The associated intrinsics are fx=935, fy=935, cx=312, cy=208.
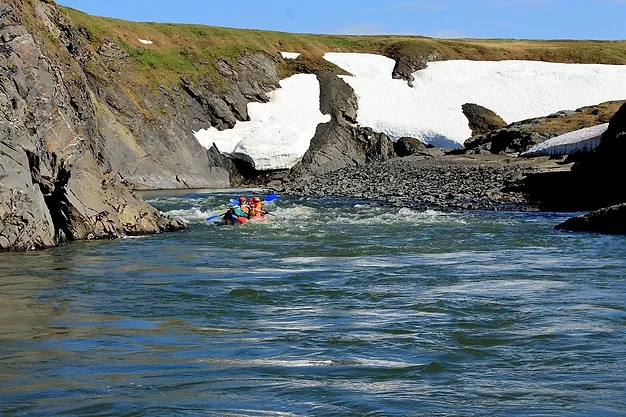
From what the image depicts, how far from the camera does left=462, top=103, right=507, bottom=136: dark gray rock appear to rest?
58925mm

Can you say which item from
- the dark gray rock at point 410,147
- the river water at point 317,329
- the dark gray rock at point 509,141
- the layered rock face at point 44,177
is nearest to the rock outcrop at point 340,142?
the dark gray rock at point 410,147

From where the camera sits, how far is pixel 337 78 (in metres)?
61.4

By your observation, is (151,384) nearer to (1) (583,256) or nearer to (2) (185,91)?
(1) (583,256)

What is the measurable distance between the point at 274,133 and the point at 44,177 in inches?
1240

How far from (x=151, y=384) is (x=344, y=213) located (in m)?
22.1

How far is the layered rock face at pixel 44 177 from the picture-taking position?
1964cm

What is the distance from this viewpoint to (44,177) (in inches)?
834

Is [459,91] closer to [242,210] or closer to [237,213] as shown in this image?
[242,210]

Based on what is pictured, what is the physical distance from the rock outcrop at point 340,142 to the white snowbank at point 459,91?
1073mm

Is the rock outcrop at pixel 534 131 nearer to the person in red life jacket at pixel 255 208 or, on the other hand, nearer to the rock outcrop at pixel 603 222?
the person in red life jacket at pixel 255 208

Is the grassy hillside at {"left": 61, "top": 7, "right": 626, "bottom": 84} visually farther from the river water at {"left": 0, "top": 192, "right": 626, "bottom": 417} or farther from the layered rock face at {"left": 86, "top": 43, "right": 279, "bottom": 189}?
the river water at {"left": 0, "top": 192, "right": 626, "bottom": 417}

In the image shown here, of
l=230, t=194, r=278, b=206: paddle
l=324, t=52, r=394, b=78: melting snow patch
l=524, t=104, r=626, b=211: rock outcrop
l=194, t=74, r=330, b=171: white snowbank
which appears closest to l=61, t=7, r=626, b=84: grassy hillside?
l=324, t=52, r=394, b=78: melting snow patch

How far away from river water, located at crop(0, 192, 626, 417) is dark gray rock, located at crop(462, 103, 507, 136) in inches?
1526

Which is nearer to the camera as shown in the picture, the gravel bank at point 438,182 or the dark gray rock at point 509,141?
the gravel bank at point 438,182
